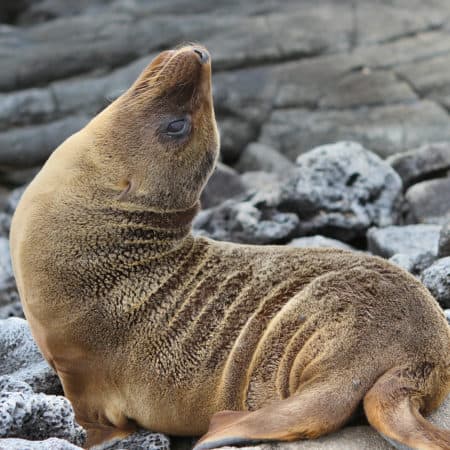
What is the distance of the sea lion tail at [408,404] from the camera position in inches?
133

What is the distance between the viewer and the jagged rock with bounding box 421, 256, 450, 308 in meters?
5.12

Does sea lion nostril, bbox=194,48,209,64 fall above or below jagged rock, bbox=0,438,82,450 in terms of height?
above

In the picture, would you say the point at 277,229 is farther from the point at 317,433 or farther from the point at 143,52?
the point at 143,52

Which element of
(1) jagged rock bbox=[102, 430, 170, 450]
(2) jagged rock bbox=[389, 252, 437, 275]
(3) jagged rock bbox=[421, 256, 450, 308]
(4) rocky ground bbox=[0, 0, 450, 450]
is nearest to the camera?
(1) jagged rock bbox=[102, 430, 170, 450]

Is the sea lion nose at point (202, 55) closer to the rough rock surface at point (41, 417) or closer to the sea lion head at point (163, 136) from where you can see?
the sea lion head at point (163, 136)

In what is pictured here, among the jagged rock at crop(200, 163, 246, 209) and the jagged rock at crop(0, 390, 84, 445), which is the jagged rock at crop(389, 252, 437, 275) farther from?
the jagged rock at crop(200, 163, 246, 209)

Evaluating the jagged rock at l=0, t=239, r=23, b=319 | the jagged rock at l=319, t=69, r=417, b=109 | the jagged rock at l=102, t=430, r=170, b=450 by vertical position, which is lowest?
the jagged rock at l=0, t=239, r=23, b=319

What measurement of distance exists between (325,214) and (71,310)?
12.1 ft

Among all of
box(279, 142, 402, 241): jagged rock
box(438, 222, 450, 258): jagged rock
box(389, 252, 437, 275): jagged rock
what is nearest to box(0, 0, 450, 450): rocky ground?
box(279, 142, 402, 241): jagged rock

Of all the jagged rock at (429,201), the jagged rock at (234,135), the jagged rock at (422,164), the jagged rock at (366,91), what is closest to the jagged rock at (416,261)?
the jagged rock at (429,201)

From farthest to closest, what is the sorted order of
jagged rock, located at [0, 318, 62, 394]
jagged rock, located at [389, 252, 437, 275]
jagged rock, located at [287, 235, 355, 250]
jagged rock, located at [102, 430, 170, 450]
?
jagged rock, located at [287, 235, 355, 250] → jagged rock, located at [389, 252, 437, 275] → jagged rock, located at [0, 318, 62, 394] → jagged rock, located at [102, 430, 170, 450]

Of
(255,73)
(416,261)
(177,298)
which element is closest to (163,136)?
(177,298)

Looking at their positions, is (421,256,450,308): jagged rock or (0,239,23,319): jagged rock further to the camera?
(0,239,23,319): jagged rock

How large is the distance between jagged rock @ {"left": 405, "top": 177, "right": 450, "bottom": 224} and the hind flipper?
4.18 meters
